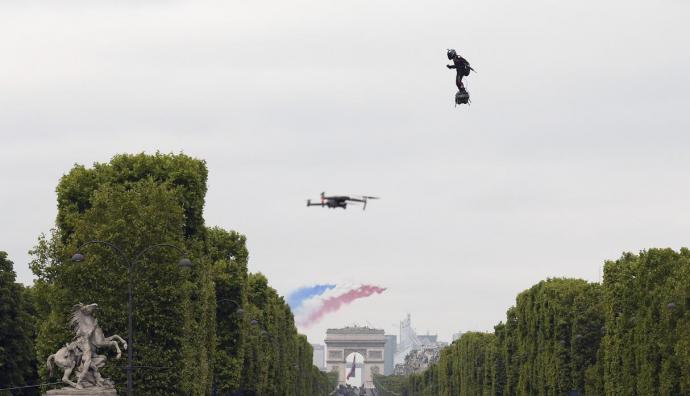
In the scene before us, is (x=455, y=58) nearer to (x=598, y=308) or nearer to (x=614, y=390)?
(x=614, y=390)

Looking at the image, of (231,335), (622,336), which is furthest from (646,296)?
(231,335)

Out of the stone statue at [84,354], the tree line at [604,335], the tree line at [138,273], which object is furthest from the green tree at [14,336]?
the tree line at [604,335]

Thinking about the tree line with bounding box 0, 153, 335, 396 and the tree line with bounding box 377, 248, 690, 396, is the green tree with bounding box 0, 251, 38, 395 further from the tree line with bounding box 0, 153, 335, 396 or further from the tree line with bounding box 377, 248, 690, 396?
the tree line with bounding box 377, 248, 690, 396

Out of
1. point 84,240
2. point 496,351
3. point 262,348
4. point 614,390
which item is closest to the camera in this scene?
point 84,240

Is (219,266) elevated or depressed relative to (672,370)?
elevated

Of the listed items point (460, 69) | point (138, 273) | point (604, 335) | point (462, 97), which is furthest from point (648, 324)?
point (462, 97)

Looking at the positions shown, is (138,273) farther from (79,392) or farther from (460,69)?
(460,69)

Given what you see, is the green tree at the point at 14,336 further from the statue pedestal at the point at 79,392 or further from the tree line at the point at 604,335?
the tree line at the point at 604,335
